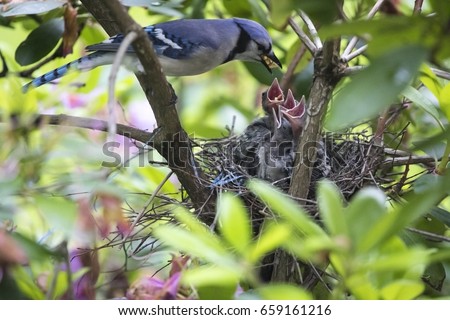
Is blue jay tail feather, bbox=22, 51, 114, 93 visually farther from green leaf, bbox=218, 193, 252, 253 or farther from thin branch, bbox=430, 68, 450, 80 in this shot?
green leaf, bbox=218, 193, 252, 253

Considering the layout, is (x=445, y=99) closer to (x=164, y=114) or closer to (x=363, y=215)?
(x=164, y=114)

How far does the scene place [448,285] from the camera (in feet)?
4.54

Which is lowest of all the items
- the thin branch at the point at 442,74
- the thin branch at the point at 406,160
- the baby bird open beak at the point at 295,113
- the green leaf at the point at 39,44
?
the baby bird open beak at the point at 295,113

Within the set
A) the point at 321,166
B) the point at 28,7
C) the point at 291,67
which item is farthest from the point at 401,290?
the point at 291,67

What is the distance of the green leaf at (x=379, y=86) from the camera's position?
2.19 ft

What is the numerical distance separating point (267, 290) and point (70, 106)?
4.26 ft

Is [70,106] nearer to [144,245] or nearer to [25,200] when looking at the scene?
[144,245]

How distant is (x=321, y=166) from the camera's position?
1.70 m

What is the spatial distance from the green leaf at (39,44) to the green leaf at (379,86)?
1.14 meters

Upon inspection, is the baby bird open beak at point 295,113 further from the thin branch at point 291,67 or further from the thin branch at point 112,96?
the thin branch at point 112,96

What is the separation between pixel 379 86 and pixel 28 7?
3.50 ft

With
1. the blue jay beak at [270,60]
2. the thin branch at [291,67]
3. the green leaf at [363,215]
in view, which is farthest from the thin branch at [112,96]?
the blue jay beak at [270,60]

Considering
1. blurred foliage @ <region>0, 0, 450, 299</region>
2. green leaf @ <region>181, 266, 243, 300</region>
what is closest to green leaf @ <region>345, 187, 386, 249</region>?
blurred foliage @ <region>0, 0, 450, 299</region>

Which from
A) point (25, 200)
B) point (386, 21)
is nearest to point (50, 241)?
point (25, 200)
